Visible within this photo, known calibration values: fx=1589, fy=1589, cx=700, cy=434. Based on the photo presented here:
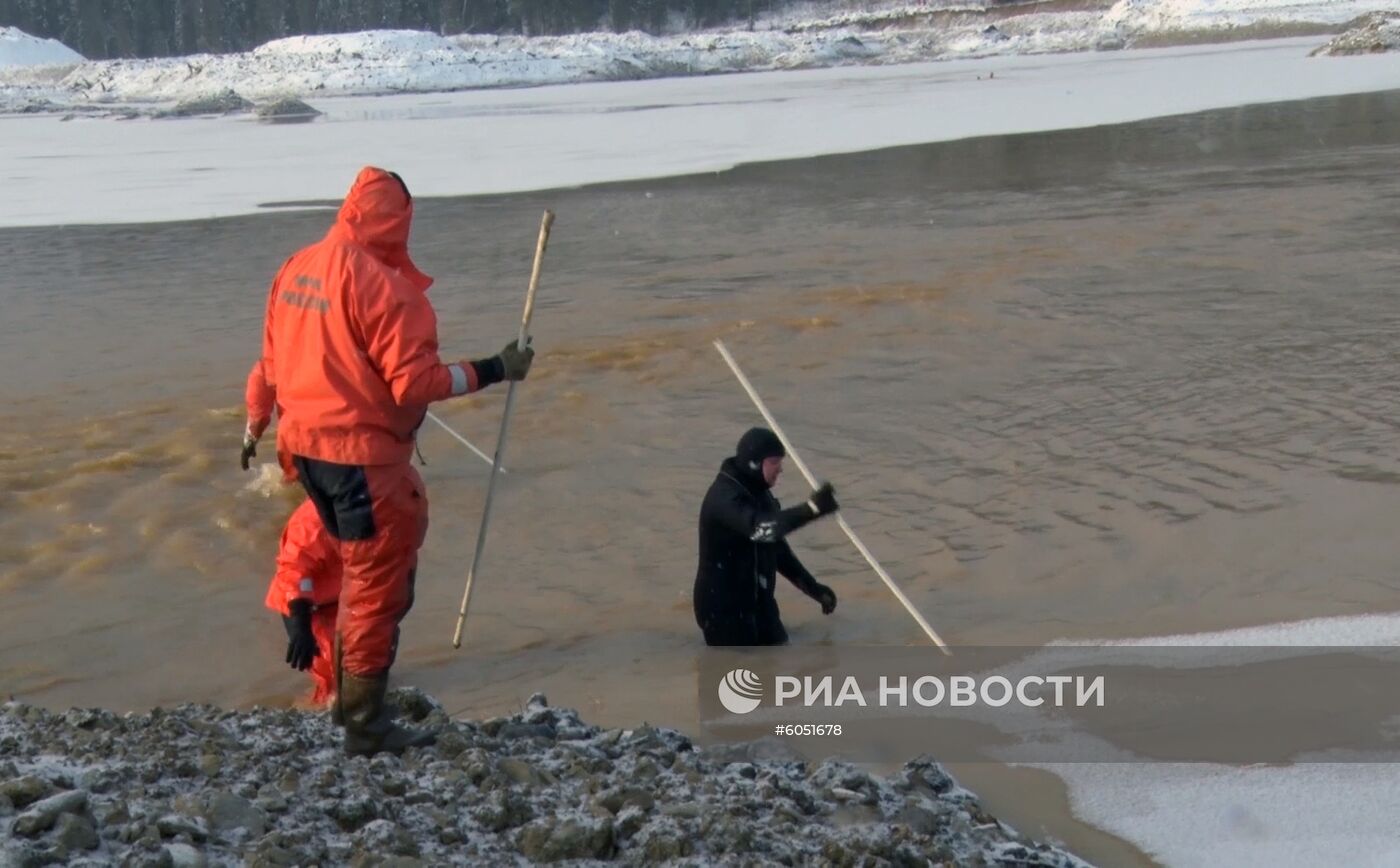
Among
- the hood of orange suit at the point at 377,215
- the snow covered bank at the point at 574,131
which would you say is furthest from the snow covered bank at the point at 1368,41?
the hood of orange suit at the point at 377,215

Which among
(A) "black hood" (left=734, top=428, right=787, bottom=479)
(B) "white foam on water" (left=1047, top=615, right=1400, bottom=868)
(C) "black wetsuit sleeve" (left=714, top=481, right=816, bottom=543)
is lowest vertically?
(B) "white foam on water" (left=1047, top=615, right=1400, bottom=868)

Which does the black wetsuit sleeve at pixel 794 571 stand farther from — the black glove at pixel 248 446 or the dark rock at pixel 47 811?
the dark rock at pixel 47 811

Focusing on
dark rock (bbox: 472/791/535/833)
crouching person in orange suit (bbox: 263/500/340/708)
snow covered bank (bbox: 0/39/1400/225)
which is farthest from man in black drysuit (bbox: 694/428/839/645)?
snow covered bank (bbox: 0/39/1400/225)

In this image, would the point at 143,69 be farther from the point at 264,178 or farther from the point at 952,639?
the point at 952,639

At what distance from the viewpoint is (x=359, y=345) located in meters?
4.22

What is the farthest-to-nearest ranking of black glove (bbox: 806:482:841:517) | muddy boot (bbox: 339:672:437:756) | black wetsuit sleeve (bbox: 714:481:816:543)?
1. black wetsuit sleeve (bbox: 714:481:816:543)
2. black glove (bbox: 806:482:841:517)
3. muddy boot (bbox: 339:672:437:756)

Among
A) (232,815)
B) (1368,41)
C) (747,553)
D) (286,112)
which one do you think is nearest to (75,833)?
(232,815)

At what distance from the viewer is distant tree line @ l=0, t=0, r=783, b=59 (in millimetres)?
86250

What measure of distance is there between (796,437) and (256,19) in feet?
281

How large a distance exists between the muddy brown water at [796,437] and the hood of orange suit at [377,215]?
1814mm

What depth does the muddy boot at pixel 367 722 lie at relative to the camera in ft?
14.0

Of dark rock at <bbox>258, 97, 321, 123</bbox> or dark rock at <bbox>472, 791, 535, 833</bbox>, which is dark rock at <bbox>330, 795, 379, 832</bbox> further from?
dark rock at <bbox>258, 97, 321, 123</bbox>

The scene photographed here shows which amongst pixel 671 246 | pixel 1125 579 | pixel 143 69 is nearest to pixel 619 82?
pixel 143 69

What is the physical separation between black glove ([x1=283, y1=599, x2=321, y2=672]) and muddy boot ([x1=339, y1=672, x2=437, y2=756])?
2.88 feet
